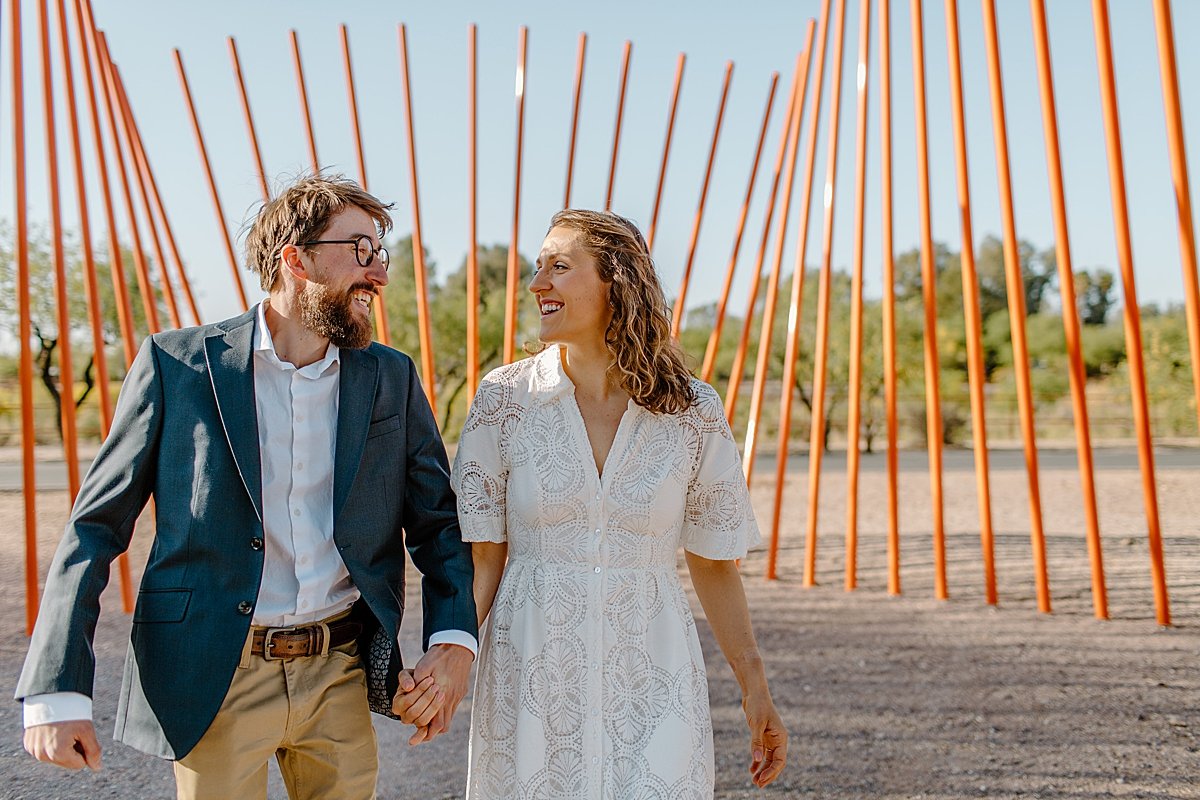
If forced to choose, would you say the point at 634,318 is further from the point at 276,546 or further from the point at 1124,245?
the point at 1124,245

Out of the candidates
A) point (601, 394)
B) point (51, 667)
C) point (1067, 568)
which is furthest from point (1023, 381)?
point (51, 667)

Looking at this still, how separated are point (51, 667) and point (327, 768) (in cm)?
53

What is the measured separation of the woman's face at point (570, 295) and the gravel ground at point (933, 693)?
196 centimetres

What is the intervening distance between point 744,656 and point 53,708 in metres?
1.24

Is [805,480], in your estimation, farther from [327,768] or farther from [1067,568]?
[327,768]

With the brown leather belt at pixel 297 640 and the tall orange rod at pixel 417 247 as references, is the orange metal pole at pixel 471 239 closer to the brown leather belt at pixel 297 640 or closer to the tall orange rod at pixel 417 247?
the tall orange rod at pixel 417 247

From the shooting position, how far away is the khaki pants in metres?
1.87

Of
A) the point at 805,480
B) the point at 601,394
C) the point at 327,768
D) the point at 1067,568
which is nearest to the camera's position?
the point at 327,768

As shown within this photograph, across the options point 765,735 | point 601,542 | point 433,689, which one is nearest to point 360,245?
point 601,542

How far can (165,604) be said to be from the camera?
1.85 metres

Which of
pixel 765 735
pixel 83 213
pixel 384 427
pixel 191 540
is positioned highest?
pixel 83 213

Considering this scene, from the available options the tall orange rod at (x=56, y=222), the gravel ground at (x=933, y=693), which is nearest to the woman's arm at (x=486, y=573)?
the gravel ground at (x=933, y=693)

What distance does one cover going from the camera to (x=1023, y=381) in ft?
17.1

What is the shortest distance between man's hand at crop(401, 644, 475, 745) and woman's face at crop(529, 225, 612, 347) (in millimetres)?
639
